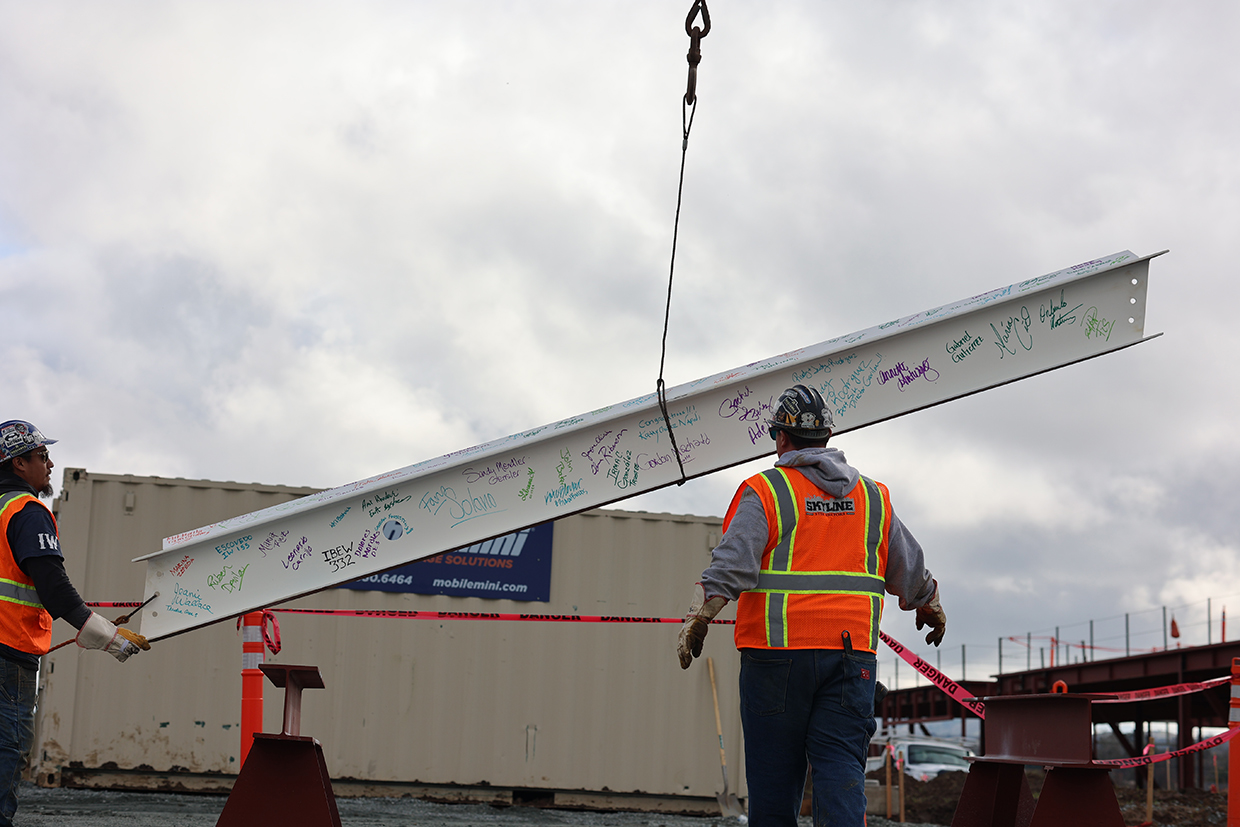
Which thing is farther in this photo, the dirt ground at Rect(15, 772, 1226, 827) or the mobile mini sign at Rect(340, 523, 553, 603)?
the mobile mini sign at Rect(340, 523, 553, 603)

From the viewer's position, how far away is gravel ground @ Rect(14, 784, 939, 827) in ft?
25.4

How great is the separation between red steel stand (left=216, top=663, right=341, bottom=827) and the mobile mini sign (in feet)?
19.7

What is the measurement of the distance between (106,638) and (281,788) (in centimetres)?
96

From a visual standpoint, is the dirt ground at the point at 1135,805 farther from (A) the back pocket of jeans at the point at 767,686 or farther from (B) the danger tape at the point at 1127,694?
(A) the back pocket of jeans at the point at 767,686

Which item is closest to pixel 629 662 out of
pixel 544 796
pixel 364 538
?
pixel 544 796

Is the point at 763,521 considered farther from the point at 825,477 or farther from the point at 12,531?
the point at 12,531

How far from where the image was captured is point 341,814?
8945 millimetres

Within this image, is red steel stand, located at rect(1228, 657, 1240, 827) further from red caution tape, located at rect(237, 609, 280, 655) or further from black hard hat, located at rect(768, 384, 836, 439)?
red caution tape, located at rect(237, 609, 280, 655)

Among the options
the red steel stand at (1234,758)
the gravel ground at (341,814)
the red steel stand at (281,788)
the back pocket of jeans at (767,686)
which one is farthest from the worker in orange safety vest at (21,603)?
the red steel stand at (1234,758)

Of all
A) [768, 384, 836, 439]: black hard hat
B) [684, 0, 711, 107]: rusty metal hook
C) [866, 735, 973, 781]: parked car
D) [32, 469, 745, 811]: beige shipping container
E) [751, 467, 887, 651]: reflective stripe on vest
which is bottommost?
[866, 735, 973, 781]: parked car

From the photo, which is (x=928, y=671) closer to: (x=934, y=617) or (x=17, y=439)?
(x=934, y=617)

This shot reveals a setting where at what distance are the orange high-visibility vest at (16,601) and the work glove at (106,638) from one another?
0.18 metres
